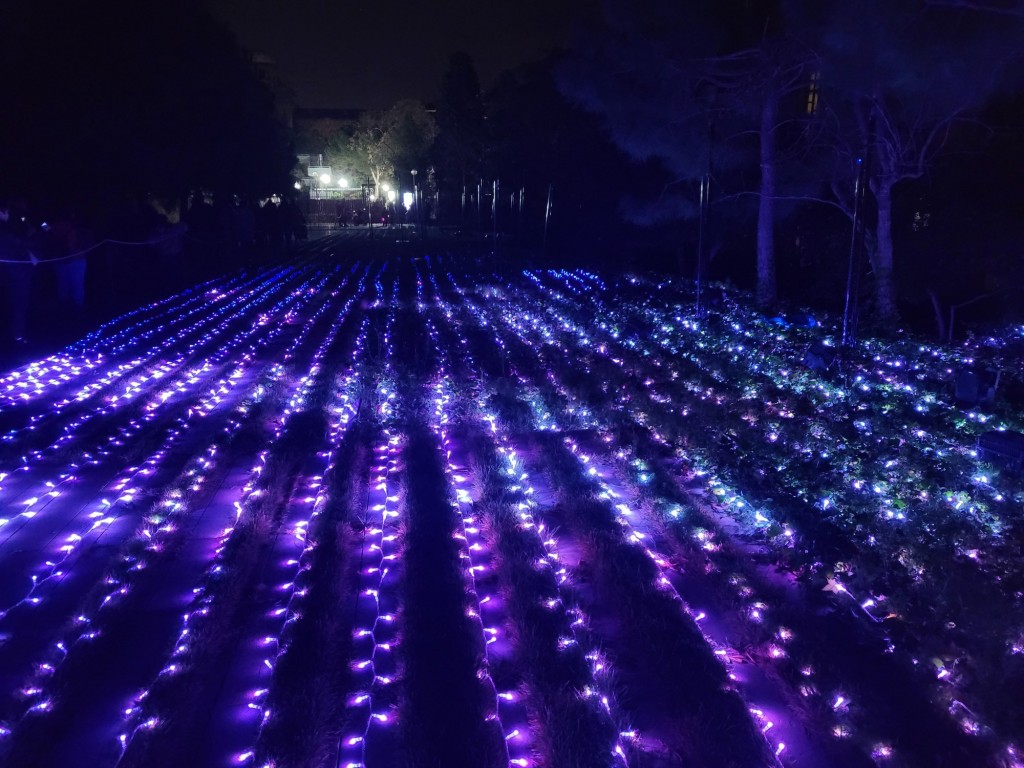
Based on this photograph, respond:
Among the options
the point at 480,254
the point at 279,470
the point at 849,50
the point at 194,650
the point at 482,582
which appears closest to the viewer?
the point at 194,650

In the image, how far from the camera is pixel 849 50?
Answer: 8664 mm

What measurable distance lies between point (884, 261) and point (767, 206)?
236cm

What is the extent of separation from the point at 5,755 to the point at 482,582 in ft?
6.23

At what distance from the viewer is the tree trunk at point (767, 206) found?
12609mm

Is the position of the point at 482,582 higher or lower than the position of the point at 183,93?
lower

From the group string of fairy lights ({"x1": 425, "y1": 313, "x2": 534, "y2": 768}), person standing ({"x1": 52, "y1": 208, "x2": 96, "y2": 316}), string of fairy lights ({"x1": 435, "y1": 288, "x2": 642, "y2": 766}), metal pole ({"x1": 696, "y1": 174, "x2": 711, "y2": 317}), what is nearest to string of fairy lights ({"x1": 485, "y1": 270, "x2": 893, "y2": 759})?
string of fairy lights ({"x1": 435, "y1": 288, "x2": 642, "y2": 766})

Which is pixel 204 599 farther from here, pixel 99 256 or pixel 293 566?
pixel 99 256

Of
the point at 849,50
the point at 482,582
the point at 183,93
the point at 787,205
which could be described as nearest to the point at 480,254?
the point at 183,93

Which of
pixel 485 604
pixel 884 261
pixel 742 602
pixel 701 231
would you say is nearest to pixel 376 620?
pixel 485 604

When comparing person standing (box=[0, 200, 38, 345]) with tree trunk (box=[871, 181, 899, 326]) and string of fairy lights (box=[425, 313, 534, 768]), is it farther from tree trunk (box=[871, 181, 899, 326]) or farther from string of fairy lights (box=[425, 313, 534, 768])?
tree trunk (box=[871, 181, 899, 326])

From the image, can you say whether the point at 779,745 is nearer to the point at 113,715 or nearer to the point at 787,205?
the point at 113,715

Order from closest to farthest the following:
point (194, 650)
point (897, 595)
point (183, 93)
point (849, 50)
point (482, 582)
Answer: point (194, 650), point (897, 595), point (482, 582), point (849, 50), point (183, 93)

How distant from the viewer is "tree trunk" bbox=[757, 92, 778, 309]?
1261 cm

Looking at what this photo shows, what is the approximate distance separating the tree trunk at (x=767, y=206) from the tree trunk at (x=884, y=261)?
174 cm
